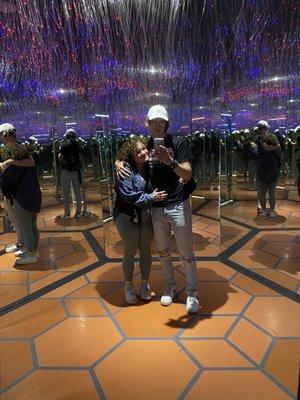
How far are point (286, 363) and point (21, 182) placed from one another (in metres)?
2.92

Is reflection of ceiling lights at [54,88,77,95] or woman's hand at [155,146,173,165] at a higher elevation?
reflection of ceiling lights at [54,88,77,95]

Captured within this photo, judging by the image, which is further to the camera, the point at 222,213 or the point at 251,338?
the point at 222,213

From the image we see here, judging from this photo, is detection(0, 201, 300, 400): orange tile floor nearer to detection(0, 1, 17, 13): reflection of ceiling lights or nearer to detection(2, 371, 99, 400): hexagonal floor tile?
detection(2, 371, 99, 400): hexagonal floor tile

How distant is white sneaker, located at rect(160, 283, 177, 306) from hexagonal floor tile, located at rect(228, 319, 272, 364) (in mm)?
578

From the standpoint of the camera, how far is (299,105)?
6.30 m

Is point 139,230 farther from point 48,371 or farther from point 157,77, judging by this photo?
point 157,77

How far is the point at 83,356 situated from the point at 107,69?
2947 millimetres

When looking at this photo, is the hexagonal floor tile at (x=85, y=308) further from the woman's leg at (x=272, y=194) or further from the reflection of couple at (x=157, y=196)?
the woman's leg at (x=272, y=194)

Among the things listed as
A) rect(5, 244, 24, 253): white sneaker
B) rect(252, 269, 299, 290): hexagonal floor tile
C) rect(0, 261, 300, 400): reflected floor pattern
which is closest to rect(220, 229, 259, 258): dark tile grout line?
rect(252, 269, 299, 290): hexagonal floor tile

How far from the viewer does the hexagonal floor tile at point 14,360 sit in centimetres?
191

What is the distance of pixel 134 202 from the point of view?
7.74 feet

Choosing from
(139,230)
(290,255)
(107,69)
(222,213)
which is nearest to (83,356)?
(139,230)

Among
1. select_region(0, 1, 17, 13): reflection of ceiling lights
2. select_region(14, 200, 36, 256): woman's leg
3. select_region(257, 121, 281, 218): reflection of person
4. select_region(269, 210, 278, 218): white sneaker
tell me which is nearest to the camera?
A: select_region(0, 1, 17, 13): reflection of ceiling lights

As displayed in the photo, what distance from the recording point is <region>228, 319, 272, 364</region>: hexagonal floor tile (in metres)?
2.04
